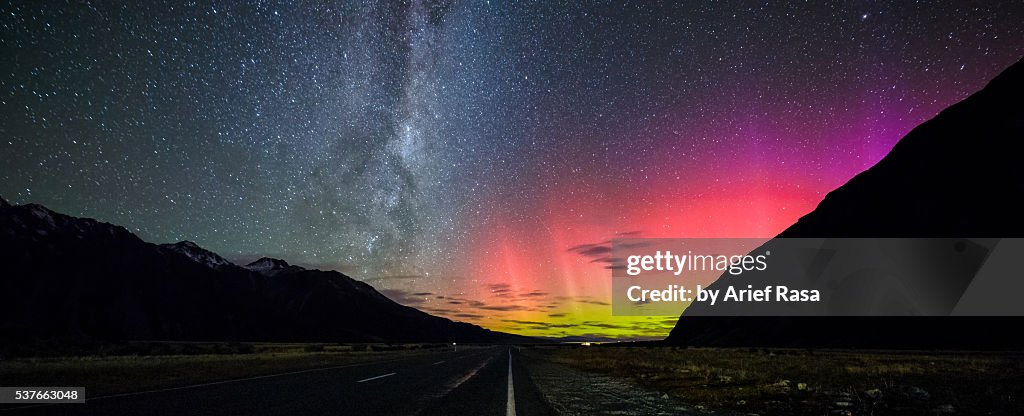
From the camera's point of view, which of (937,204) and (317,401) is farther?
(937,204)

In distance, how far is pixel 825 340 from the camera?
109 m

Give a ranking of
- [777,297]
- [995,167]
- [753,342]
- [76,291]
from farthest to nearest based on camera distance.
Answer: [76,291], [777,297], [753,342], [995,167]

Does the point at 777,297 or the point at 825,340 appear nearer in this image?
the point at 825,340

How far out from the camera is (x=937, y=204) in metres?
110

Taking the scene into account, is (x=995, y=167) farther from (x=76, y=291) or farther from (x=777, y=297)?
(x=76, y=291)

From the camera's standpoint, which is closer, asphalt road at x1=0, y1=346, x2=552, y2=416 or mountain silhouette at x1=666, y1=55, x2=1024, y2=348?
asphalt road at x1=0, y1=346, x2=552, y2=416

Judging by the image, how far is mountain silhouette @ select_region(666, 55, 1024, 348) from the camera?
3836 inches

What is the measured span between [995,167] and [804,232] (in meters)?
49.7

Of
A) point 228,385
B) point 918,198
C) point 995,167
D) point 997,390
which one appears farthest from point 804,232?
point 228,385

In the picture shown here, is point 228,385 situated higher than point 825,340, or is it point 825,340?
point 228,385

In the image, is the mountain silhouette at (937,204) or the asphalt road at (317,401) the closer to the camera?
the asphalt road at (317,401)

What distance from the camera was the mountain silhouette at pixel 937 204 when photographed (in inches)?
3836

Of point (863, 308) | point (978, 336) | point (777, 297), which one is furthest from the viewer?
point (777, 297)

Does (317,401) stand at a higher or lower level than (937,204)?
lower
